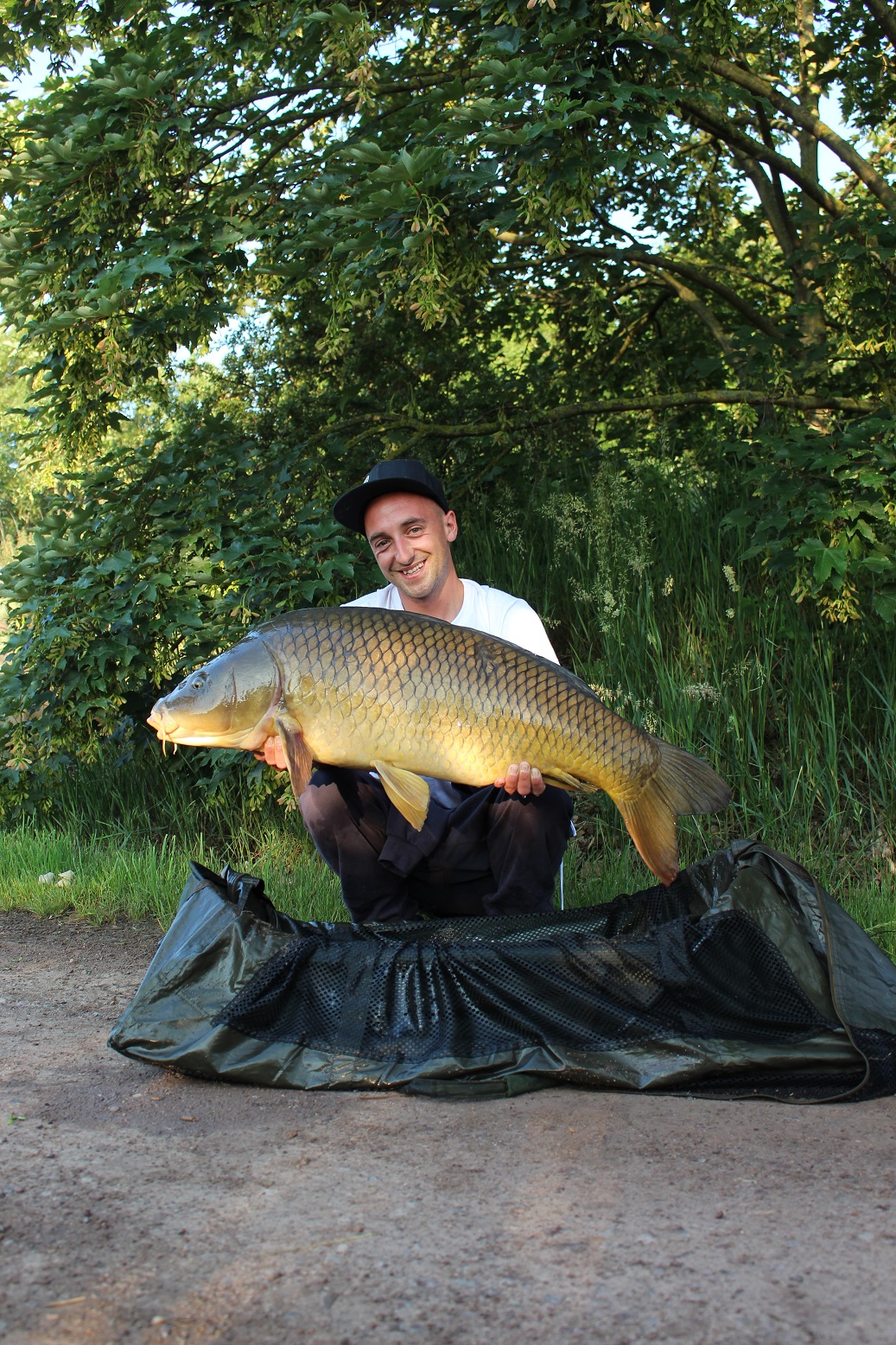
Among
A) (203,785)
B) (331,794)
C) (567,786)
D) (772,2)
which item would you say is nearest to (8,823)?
(203,785)

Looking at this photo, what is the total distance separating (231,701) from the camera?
6.73 ft

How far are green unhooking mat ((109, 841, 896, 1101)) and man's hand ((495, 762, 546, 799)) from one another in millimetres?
279

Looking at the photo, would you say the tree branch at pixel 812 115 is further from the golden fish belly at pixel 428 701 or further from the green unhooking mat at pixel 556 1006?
the green unhooking mat at pixel 556 1006

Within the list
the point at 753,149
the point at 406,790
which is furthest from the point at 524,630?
the point at 753,149

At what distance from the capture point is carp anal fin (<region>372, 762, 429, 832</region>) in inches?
81.0

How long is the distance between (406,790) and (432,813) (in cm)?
34

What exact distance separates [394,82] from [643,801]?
3068 mm

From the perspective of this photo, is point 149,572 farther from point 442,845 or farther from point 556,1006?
point 556,1006

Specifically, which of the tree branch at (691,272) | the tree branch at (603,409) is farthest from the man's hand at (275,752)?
the tree branch at (691,272)

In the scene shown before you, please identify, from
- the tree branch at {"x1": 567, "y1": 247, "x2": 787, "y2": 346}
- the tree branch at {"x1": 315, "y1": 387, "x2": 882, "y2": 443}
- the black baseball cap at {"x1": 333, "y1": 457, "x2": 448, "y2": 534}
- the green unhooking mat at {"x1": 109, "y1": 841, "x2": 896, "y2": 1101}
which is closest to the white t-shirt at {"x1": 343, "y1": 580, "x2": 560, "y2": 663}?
the black baseball cap at {"x1": 333, "y1": 457, "x2": 448, "y2": 534}

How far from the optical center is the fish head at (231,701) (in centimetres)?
205

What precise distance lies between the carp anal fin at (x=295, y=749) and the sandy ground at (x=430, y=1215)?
0.52m

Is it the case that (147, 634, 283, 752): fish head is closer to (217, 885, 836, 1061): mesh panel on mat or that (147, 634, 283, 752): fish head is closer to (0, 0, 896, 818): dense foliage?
(217, 885, 836, 1061): mesh panel on mat

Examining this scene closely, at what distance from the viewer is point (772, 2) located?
451cm
